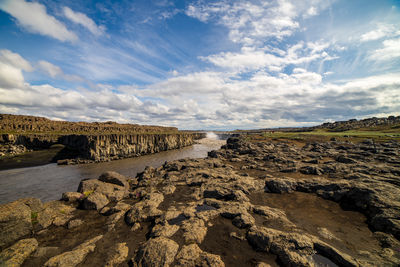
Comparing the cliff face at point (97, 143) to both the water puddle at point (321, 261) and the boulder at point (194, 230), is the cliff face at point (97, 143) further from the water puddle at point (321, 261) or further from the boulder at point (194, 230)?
the water puddle at point (321, 261)

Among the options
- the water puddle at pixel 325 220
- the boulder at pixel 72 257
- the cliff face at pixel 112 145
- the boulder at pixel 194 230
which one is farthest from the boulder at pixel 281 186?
the cliff face at pixel 112 145

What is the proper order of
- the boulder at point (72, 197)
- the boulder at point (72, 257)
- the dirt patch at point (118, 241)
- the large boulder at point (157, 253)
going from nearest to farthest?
the large boulder at point (157, 253), the boulder at point (72, 257), the dirt patch at point (118, 241), the boulder at point (72, 197)

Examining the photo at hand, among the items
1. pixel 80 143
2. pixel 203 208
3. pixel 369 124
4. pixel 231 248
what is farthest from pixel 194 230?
pixel 369 124

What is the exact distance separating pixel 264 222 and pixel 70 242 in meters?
14.6

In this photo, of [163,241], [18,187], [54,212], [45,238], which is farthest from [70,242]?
[18,187]

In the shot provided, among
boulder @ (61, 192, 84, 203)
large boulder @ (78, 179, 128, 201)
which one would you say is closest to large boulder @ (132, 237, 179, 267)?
large boulder @ (78, 179, 128, 201)

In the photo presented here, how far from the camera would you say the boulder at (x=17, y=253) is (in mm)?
8062

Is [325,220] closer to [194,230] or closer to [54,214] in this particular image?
[194,230]

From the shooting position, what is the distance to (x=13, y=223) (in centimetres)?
1027

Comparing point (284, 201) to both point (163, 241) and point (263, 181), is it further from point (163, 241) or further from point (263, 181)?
point (163, 241)

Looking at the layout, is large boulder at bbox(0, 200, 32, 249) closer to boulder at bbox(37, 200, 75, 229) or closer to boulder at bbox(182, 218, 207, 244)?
boulder at bbox(37, 200, 75, 229)

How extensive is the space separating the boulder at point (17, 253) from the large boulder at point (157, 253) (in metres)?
6.76

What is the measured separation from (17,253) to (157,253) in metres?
8.46

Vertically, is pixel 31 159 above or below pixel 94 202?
below
